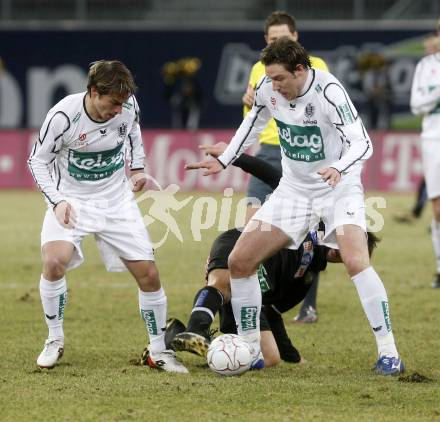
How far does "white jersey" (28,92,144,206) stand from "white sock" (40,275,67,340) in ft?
1.75

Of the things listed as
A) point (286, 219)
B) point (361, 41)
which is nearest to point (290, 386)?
point (286, 219)

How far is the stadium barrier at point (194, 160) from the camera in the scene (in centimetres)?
2050

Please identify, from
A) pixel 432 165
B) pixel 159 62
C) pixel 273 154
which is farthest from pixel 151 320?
pixel 159 62

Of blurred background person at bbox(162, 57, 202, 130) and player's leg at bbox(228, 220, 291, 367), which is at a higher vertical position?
blurred background person at bbox(162, 57, 202, 130)

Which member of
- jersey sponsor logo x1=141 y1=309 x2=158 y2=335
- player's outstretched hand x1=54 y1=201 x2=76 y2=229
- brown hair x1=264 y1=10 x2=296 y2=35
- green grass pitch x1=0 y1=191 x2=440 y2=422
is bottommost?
green grass pitch x1=0 y1=191 x2=440 y2=422

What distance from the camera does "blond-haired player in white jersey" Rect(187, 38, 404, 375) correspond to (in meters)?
6.24

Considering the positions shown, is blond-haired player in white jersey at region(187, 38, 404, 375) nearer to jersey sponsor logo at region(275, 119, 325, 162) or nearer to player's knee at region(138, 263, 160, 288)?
jersey sponsor logo at region(275, 119, 325, 162)

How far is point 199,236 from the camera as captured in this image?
558 inches

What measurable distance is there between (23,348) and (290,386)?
6.80 ft

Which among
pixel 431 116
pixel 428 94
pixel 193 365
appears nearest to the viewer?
pixel 193 365

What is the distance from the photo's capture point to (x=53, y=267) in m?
6.50

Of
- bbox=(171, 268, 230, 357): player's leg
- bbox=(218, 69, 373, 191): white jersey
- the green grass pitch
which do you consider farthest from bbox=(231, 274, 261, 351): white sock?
bbox=(218, 69, 373, 191): white jersey

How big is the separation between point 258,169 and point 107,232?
1.55 m

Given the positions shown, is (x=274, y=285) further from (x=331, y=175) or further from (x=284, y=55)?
(x=284, y=55)
